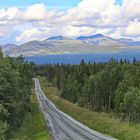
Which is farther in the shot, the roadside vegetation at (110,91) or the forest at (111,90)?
the forest at (111,90)

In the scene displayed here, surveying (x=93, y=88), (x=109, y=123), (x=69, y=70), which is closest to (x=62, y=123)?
(x=109, y=123)

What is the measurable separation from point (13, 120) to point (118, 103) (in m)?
58.4

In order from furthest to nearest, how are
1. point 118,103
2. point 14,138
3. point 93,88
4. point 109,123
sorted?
point 93,88 → point 118,103 → point 109,123 → point 14,138

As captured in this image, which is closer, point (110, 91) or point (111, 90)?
point (110, 91)

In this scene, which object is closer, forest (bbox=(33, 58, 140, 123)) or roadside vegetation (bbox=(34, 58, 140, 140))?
roadside vegetation (bbox=(34, 58, 140, 140))

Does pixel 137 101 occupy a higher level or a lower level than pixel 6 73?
lower

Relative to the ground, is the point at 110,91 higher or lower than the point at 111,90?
lower

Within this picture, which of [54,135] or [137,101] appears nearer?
[54,135]

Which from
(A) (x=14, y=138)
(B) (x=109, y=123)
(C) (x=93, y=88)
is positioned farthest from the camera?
(C) (x=93, y=88)

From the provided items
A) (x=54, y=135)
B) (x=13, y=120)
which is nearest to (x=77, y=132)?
(x=54, y=135)

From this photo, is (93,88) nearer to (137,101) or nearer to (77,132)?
(137,101)

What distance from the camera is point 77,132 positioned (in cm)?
5619

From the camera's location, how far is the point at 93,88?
420 feet

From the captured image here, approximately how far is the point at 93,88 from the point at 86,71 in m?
32.0
